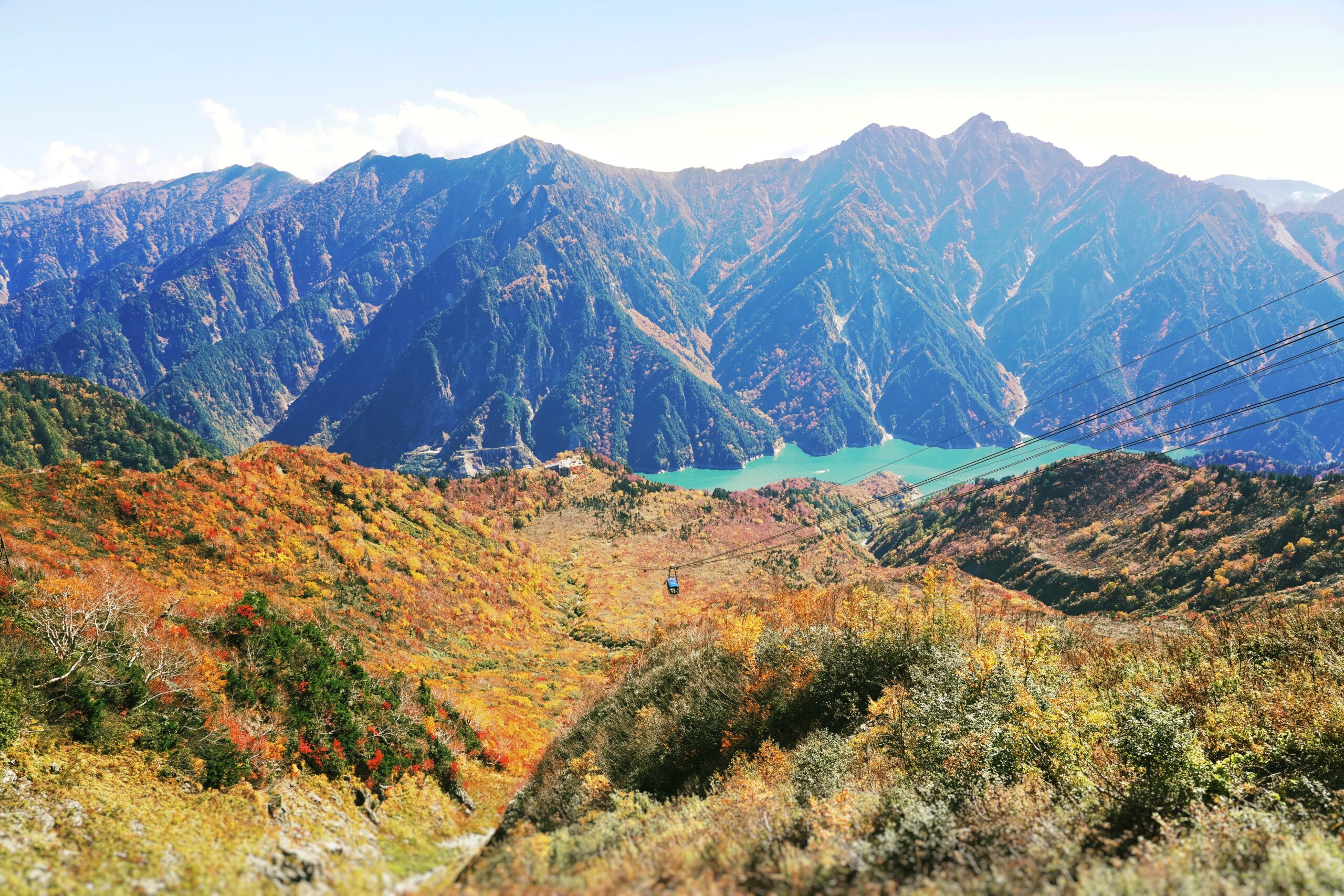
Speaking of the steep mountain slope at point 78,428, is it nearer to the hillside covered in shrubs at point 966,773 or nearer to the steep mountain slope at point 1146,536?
the hillside covered in shrubs at point 966,773

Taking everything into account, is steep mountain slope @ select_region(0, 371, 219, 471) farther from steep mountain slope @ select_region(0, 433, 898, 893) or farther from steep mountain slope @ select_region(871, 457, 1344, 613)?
steep mountain slope @ select_region(871, 457, 1344, 613)

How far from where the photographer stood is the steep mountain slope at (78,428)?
399 feet

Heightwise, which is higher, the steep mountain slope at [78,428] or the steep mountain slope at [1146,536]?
the steep mountain slope at [78,428]

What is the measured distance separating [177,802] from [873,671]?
17.1 metres

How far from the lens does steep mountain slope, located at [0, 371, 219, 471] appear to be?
121562 millimetres

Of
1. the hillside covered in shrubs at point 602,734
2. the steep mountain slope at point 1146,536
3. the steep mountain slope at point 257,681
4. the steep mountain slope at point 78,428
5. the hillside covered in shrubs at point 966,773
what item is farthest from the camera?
the steep mountain slope at point 78,428

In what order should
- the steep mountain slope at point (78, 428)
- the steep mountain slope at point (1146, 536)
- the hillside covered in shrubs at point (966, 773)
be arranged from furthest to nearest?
the steep mountain slope at point (78, 428)
the steep mountain slope at point (1146, 536)
the hillside covered in shrubs at point (966, 773)

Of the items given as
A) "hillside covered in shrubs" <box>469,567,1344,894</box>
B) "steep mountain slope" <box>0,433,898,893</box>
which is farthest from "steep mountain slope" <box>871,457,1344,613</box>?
"steep mountain slope" <box>0,433,898,893</box>

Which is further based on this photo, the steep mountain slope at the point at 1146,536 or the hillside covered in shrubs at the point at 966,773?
the steep mountain slope at the point at 1146,536

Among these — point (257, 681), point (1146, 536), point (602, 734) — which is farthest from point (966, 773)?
point (1146, 536)

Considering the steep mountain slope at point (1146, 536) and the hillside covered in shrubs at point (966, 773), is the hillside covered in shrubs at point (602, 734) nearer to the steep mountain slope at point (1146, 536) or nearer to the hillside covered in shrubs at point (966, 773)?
the hillside covered in shrubs at point (966, 773)

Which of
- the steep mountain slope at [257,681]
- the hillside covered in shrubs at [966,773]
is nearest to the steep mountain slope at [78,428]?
the steep mountain slope at [257,681]

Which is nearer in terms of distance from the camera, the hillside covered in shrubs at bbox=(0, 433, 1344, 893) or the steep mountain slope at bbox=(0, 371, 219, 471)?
the hillside covered in shrubs at bbox=(0, 433, 1344, 893)

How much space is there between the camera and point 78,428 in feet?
442
